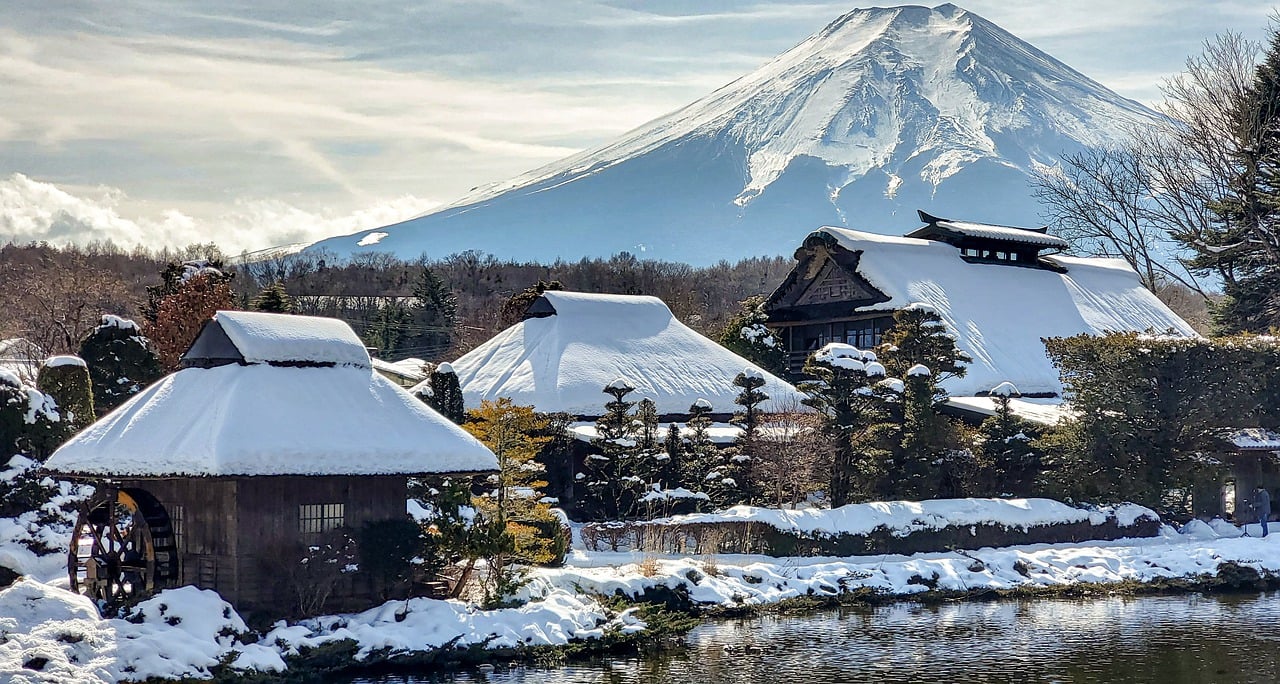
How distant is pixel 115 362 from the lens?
30.1 m

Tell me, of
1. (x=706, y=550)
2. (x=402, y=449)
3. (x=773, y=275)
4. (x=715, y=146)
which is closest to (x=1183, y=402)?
(x=706, y=550)

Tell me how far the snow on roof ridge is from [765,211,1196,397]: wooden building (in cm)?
2150

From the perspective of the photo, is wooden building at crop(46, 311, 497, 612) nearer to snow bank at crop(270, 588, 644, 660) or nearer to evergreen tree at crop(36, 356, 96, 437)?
snow bank at crop(270, 588, 644, 660)

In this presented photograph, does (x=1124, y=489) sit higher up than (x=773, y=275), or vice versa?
(x=773, y=275)

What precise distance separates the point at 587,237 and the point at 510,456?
169m

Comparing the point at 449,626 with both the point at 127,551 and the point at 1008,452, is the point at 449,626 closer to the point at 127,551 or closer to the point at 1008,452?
the point at 127,551

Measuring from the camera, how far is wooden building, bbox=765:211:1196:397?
140 ft

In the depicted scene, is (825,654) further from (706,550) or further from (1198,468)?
(1198,468)

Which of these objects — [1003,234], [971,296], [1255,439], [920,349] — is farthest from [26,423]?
[1003,234]

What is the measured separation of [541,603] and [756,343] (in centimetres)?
2439

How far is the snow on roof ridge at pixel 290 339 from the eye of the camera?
2164 centimetres

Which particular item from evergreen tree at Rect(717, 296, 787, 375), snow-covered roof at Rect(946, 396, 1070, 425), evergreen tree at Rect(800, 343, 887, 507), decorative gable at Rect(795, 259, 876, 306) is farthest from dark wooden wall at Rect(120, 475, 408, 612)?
decorative gable at Rect(795, 259, 876, 306)

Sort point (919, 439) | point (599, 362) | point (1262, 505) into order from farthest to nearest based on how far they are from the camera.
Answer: point (599, 362), point (1262, 505), point (919, 439)

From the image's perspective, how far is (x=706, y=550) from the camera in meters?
27.8
